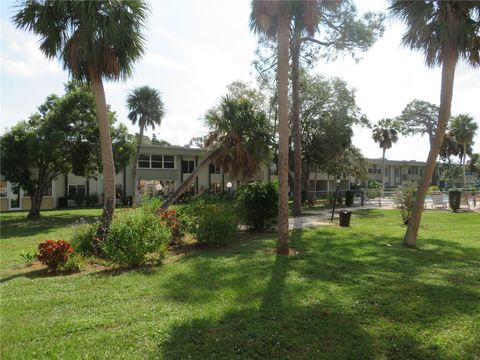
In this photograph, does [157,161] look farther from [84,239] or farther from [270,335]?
[270,335]

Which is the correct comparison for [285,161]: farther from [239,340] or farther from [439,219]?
[439,219]

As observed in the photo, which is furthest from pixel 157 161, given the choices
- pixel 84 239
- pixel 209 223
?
pixel 84 239

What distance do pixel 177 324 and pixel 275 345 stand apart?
1356 mm

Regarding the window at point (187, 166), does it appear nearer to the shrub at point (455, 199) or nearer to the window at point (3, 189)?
the window at point (3, 189)

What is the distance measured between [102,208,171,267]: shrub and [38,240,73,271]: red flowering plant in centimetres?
90

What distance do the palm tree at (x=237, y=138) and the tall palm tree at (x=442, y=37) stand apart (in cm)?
664

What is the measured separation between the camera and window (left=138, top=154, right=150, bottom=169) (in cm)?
3540

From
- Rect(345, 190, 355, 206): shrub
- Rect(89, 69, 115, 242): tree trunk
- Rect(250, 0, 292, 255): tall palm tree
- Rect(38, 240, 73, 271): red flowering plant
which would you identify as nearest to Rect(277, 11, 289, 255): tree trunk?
Rect(250, 0, 292, 255): tall palm tree

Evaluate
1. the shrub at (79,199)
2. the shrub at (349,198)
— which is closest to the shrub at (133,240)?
the shrub at (349,198)

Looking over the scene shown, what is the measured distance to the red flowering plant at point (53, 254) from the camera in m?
8.09

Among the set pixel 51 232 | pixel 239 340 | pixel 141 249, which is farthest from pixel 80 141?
pixel 239 340

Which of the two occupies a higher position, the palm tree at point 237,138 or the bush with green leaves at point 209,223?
the palm tree at point 237,138

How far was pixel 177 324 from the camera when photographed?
4664 millimetres

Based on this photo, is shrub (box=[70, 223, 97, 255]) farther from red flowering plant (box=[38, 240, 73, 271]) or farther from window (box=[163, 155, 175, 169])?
window (box=[163, 155, 175, 169])
